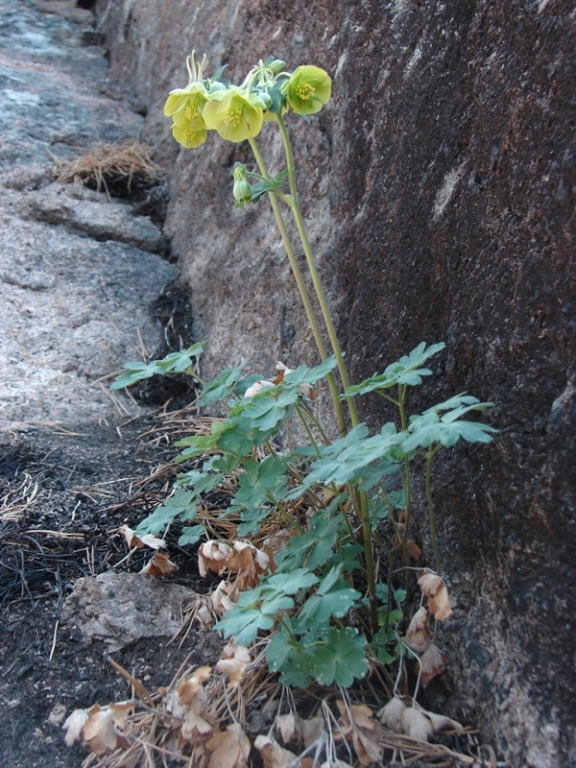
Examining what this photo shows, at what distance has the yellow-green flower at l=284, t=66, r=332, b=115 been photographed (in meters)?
1.51

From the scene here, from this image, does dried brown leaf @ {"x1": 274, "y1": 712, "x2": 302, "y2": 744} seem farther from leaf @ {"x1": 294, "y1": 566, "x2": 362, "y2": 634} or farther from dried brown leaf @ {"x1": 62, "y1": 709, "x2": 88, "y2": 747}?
dried brown leaf @ {"x1": 62, "y1": 709, "x2": 88, "y2": 747}

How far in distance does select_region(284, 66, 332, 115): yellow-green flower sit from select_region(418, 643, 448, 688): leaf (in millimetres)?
1183

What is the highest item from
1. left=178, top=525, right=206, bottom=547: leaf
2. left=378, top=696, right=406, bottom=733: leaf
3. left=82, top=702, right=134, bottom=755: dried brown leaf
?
left=378, top=696, right=406, bottom=733: leaf

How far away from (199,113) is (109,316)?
5.04 feet

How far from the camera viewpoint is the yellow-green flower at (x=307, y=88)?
1.51 meters

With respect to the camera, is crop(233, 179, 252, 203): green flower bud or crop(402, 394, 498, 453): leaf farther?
crop(233, 179, 252, 203): green flower bud

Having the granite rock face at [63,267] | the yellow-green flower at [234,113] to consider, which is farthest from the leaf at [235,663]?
the granite rock face at [63,267]

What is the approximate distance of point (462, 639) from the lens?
4.31 ft

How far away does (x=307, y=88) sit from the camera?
1535 mm

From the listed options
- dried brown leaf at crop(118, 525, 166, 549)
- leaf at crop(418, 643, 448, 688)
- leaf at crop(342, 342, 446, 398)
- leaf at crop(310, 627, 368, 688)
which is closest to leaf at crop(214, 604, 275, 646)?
leaf at crop(310, 627, 368, 688)

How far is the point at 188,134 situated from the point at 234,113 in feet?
0.52

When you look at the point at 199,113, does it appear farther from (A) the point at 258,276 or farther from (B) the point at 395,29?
(A) the point at 258,276

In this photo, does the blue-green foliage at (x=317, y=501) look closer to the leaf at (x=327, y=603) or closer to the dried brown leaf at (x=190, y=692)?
the leaf at (x=327, y=603)

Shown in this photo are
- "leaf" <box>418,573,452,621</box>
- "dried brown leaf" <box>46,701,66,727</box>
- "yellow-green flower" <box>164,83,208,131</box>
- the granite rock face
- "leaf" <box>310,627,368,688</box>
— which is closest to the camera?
"leaf" <box>310,627,368,688</box>
